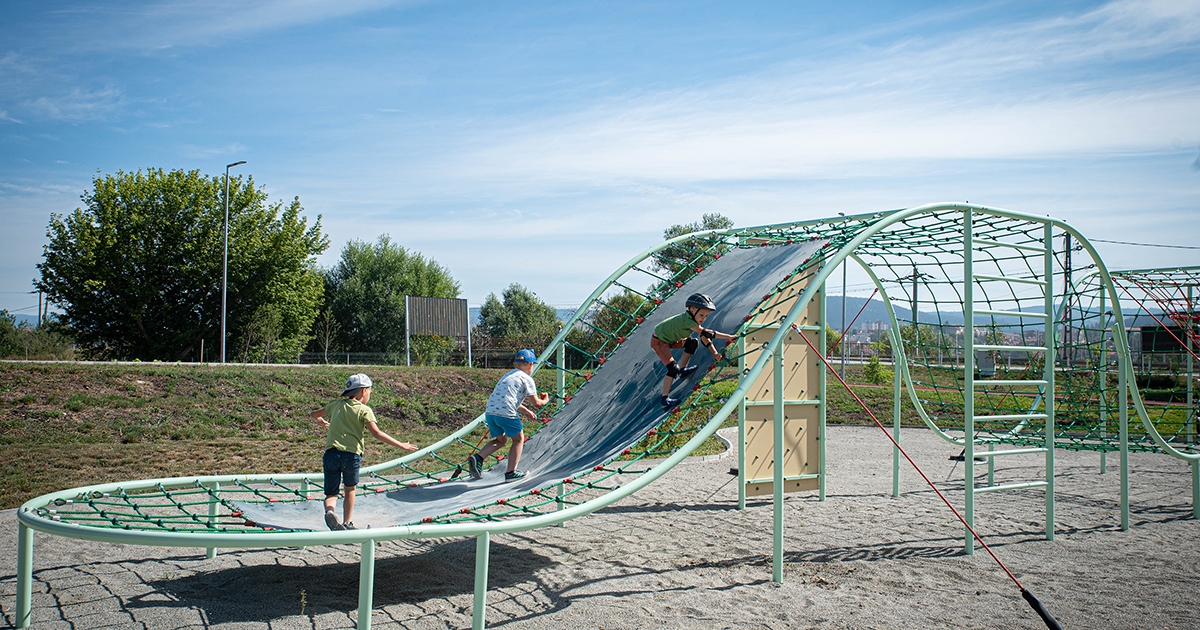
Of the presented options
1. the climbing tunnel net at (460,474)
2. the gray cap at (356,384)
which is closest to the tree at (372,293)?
the climbing tunnel net at (460,474)

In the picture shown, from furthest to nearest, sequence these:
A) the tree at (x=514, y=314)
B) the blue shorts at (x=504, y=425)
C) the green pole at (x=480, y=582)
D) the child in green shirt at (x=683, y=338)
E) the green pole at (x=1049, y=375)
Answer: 1. the tree at (x=514, y=314)
2. the green pole at (x=1049, y=375)
3. the blue shorts at (x=504, y=425)
4. the child in green shirt at (x=683, y=338)
5. the green pole at (x=480, y=582)

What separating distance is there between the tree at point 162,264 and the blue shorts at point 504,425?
2609 cm

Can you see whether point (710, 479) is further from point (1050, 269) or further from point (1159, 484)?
point (1159, 484)

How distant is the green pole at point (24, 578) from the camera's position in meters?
5.36

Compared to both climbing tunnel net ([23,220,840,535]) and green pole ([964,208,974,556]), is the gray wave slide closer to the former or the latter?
climbing tunnel net ([23,220,840,535])

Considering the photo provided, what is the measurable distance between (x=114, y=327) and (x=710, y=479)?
1060 inches

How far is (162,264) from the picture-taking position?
31.4 meters

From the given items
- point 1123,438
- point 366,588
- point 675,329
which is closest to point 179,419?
point 675,329

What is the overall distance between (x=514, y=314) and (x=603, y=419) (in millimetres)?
52012

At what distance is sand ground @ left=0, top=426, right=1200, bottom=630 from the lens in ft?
19.1

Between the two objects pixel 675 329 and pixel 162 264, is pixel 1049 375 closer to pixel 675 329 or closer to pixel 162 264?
pixel 675 329

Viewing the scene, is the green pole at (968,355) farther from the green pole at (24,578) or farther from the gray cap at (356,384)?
the green pole at (24,578)

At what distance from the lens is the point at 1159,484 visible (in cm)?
1227

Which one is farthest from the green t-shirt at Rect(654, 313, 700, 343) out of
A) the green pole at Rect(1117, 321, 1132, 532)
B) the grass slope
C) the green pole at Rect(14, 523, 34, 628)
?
the grass slope
